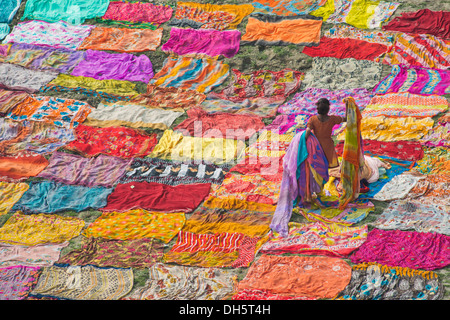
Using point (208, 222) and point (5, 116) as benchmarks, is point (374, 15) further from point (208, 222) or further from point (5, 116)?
point (5, 116)

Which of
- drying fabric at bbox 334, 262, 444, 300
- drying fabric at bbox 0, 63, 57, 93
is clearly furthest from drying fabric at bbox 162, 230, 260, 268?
drying fabric at bbox 0, 63, 57, 93

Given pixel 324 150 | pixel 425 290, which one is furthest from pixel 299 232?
pixel 425 290

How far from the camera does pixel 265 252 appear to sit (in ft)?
22.0

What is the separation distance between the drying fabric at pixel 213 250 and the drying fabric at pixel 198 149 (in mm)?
1718

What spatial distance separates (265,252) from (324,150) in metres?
1.42

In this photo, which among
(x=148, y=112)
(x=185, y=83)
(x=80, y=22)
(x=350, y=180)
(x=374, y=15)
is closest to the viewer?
(x=350, y=180)

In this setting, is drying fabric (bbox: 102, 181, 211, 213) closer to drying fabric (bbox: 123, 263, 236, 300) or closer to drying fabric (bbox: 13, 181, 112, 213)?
drying fabric (bbox: 13, 181, 112, 213)

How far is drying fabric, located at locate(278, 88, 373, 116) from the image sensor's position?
30.9 ft

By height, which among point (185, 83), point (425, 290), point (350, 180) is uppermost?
point (185, 83)

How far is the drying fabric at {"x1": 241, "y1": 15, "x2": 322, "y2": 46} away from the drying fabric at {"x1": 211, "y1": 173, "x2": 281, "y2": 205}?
3.88 meters

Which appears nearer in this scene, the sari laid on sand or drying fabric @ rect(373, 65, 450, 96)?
the sari laid on sand

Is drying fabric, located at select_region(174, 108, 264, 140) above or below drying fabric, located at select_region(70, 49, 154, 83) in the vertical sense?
below

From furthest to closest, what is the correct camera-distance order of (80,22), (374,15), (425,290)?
1. (80,22)
2. (374,15)
3. (425,290)

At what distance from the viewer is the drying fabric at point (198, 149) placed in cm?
859
